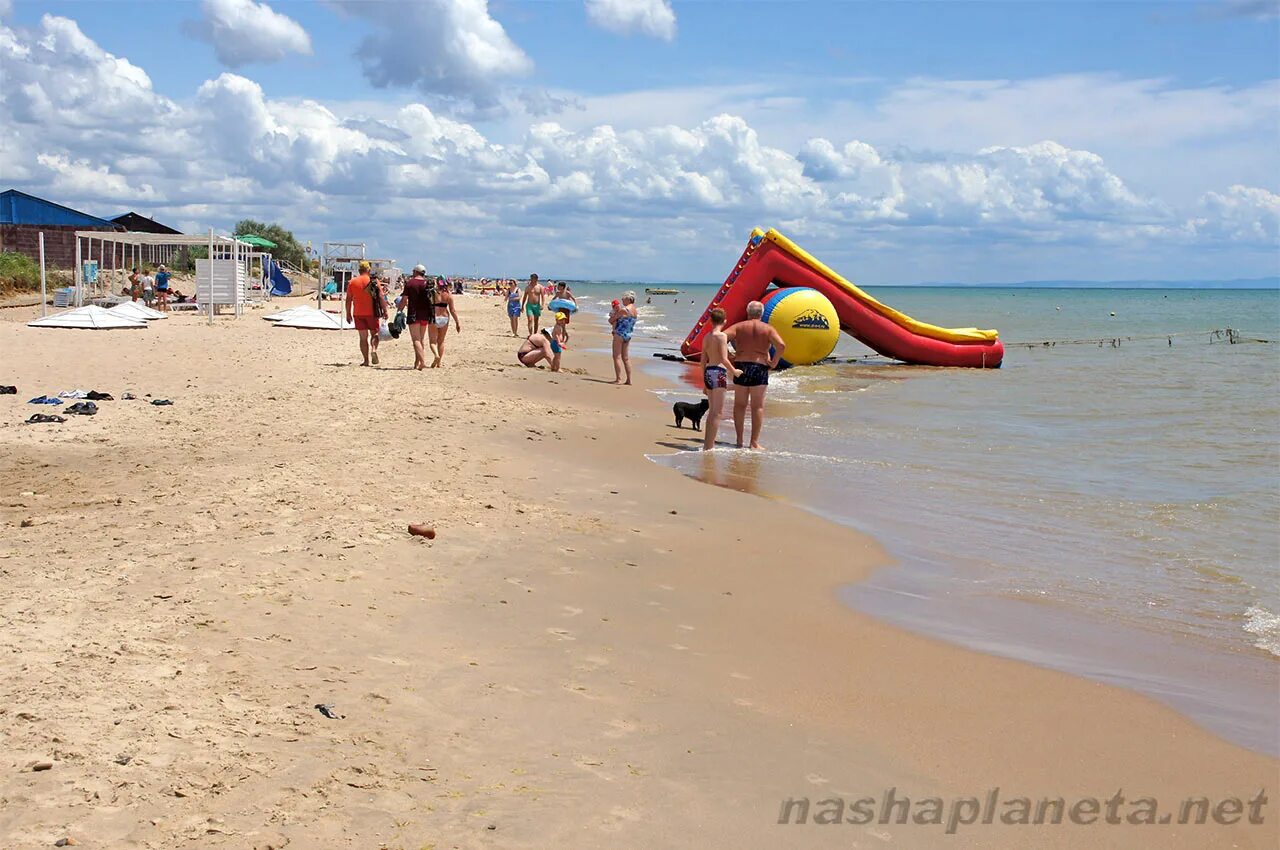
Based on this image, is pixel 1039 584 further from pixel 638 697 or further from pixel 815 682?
pixel 638 697

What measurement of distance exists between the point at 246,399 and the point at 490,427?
2.80 meters

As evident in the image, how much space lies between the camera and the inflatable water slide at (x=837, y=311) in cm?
1925

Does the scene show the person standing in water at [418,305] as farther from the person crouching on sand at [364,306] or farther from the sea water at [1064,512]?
the sea water at [1064,512]

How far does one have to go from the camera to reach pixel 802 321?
19141 millimetres

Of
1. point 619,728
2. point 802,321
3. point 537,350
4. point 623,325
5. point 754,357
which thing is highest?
point 802,321

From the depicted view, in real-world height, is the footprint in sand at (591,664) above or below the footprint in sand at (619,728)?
above

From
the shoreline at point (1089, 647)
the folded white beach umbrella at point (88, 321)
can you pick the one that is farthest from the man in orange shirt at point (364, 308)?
the shoreline at point (1089, 647)

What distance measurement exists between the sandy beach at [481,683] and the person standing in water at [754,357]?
9.04ft

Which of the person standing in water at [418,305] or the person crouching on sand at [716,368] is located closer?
the person crouching on sand at [716,368]

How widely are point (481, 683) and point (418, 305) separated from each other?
36.5 ft

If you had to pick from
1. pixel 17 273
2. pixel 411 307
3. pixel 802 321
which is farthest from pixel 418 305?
pixel 17 273

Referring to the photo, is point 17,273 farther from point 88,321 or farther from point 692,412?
point 692,412

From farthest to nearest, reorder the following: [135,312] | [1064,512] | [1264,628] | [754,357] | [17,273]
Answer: [17,273] < [135,312] < [754,357] < [1064,512] < [1264,628]

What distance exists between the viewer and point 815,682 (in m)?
4.27
